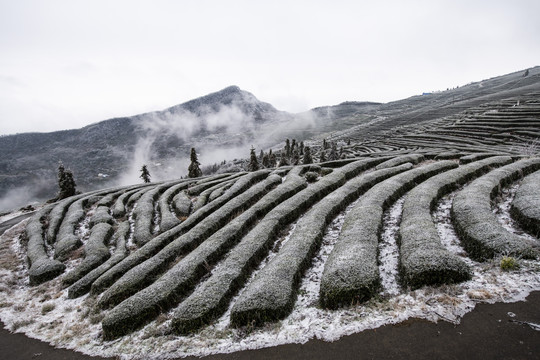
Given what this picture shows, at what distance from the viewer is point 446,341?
7.54m

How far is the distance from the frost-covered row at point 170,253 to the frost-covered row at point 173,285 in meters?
1.86

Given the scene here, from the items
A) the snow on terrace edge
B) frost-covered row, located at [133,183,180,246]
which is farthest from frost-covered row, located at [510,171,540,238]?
frost-covered row, located at [133,183,180,246]

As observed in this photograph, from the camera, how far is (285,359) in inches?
319

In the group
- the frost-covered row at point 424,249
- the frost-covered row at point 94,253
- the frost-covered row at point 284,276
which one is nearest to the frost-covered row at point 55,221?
the frost-covered row at point 94,253

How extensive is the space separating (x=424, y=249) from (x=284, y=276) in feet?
21.4

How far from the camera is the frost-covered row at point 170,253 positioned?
49.9 feet

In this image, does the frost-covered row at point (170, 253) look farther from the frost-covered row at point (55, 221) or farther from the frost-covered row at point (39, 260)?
the frost-covered row at point (55, 221)

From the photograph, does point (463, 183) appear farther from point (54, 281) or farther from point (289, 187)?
point (54, 281)

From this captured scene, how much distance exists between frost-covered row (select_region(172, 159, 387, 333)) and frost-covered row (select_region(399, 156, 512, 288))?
794 cm

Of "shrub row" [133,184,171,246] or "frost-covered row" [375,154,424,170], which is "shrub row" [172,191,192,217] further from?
"frost-covered row" [375,154,424,170]

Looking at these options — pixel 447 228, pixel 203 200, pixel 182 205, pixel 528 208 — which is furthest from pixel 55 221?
pixel 528 208

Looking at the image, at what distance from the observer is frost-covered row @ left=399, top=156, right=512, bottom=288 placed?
996cm

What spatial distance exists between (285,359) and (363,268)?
16.6ft

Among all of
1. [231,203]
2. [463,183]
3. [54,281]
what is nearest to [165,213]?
[231,203]
